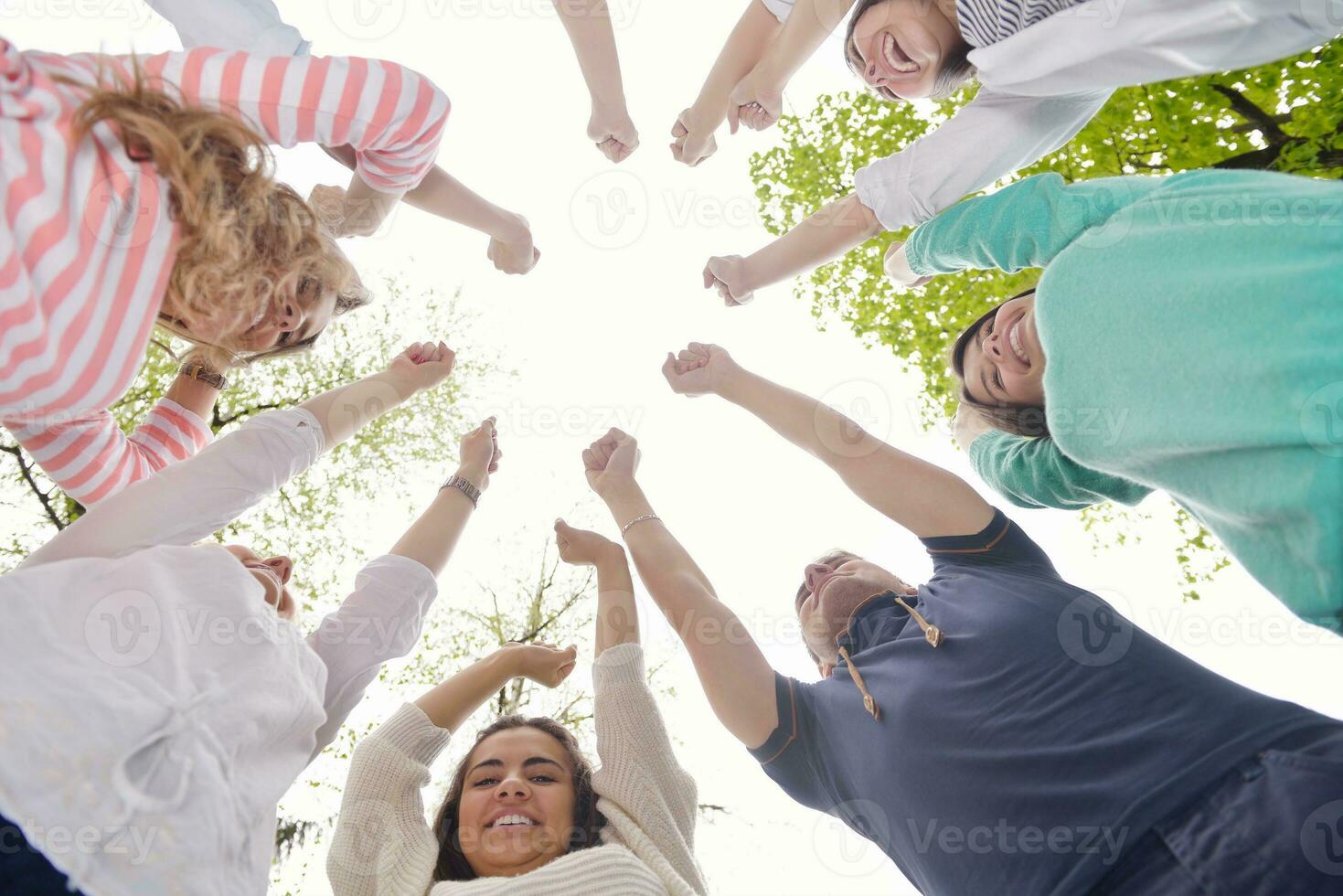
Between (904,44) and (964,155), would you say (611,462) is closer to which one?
(964,155)

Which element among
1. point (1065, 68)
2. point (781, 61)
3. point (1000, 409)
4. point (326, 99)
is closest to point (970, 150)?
point (1065, 68)

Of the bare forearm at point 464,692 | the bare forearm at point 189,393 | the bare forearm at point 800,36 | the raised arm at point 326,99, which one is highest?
the bare forearm at point 800,36

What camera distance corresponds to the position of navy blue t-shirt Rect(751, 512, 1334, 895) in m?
1.94

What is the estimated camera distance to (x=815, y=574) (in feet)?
10.8

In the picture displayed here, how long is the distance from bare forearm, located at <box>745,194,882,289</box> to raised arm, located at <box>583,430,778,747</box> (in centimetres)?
101

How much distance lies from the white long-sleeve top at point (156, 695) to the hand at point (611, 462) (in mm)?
1334

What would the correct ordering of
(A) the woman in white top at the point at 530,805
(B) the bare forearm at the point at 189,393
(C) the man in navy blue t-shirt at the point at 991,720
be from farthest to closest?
(B) the bare forearm at the point at 189,393, (A) the woman in white top at the point at 530,805, (C) the man in navy blue t-shirt at the point at 991,720

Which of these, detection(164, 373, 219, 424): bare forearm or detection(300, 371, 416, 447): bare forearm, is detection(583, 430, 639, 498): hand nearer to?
detection(300, 371, 416, 447): bare forearm

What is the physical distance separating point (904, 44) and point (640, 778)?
2.46 metres

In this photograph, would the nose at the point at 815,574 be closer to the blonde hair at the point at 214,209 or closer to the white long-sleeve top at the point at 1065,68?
the white long-sleeve top at the point at 1065,68

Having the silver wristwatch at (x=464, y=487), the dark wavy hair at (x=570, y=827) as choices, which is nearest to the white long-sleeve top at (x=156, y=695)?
the dark wavy hair at (x=570, y=827)

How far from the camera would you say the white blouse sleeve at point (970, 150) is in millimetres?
2469

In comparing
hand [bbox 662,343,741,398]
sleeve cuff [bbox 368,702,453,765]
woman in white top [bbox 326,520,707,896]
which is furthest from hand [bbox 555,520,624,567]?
sleeve cuff [bbox 368,702,453,765]

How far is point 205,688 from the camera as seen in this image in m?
1.74
